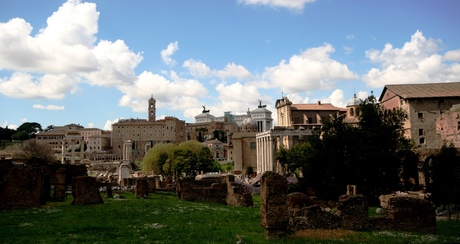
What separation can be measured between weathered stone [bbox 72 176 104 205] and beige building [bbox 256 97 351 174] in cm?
4794

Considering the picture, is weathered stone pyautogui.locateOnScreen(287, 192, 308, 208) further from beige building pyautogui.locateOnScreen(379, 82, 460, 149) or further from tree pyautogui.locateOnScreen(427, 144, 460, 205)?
beige building pyautogui.locateOnScreen(379, 82, 460, 149)

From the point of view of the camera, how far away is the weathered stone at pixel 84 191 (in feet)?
70.5

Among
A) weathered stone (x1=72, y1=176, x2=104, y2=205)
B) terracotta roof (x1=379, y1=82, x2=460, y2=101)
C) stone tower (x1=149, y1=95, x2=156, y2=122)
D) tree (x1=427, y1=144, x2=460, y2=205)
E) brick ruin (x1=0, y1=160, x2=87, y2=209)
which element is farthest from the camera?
stone tower (x1=149, y1=95, x2=156, y2=122)

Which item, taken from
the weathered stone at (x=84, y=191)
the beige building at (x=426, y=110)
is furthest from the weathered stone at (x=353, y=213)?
the beige building at (x=426, y=110)

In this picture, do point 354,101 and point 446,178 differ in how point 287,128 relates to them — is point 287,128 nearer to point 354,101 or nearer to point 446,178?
point 354,101

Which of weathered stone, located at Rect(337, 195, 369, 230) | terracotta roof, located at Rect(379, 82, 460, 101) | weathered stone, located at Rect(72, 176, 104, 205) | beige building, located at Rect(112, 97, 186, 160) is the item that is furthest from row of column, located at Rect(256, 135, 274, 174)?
beige building, located at Rect(112, 97, 186, 160)

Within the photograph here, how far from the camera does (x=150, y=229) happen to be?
1480cm

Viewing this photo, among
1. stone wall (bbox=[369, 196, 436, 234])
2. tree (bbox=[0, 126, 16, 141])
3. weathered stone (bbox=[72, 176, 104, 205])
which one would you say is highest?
tree (bbox=[0, 126, 16, 141])

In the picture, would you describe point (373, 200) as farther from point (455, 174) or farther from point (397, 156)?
point (455, 174)

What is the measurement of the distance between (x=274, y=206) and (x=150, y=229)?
477 centimetres

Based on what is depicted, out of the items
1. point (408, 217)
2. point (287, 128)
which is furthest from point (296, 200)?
point (287, 128)

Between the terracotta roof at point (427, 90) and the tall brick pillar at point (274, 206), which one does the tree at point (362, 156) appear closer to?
the tall brick pillar at point (274, 206)

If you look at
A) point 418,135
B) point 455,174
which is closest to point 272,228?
point 455,174

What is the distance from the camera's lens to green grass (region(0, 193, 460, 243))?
43.3ft
